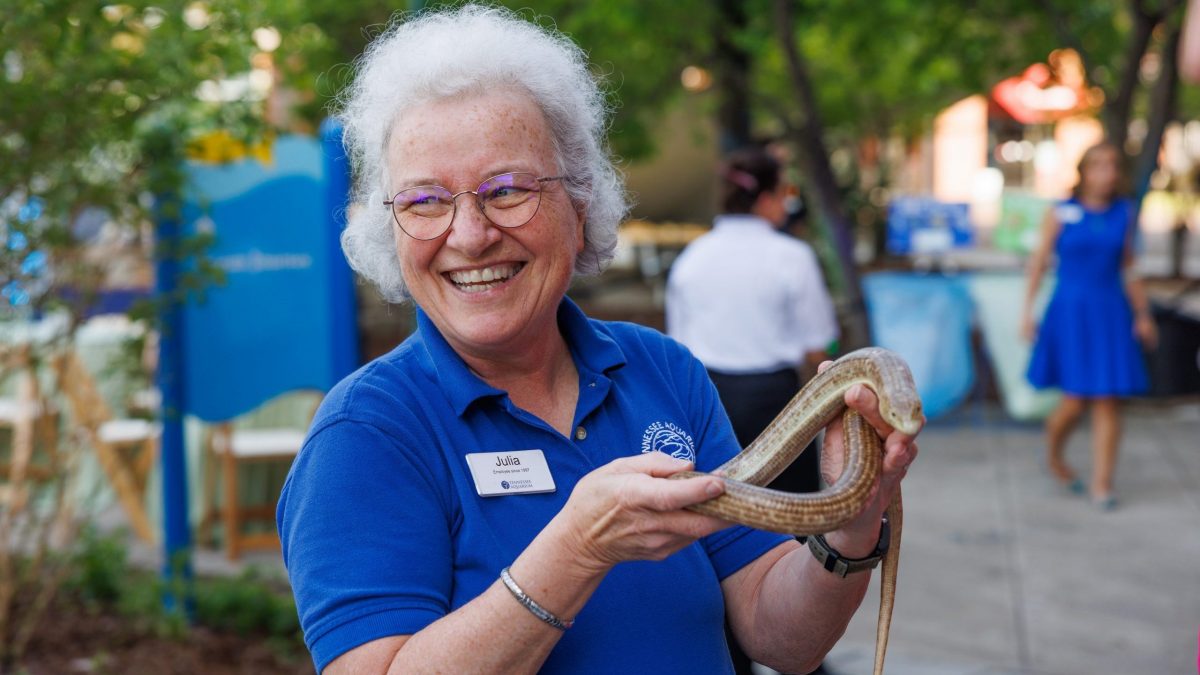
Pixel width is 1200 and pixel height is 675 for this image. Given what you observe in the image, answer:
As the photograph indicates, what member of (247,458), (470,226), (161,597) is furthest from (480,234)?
(247,458)

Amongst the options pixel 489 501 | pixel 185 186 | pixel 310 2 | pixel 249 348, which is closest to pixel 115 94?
pixel 185 186

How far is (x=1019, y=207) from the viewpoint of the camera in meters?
12.9

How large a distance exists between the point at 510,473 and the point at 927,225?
11384mm

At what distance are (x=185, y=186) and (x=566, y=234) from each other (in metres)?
3.75

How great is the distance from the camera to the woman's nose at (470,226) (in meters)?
2.06

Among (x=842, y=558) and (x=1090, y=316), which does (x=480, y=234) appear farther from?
(x=1090, y=316)

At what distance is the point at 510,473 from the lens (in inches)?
79.6

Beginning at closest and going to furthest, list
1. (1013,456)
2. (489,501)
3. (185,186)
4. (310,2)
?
(489,501) < (185,186) < (1013,456) < (310,2)

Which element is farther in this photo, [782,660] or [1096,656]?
[1096,656]

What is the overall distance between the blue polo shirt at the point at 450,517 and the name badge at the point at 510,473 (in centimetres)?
1

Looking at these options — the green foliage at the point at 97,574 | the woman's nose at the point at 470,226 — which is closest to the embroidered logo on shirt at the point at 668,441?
the woman's nose at the point at 470,226

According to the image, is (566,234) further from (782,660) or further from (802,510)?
(782,660)

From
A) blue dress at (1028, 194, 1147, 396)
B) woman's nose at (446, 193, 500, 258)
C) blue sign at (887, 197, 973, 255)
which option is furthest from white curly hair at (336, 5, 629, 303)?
blue sign at (887, 197, 973, 255)

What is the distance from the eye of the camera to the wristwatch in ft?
6.82
